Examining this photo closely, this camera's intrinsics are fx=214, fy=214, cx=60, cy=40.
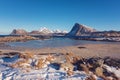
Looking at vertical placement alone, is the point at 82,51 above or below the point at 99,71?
below

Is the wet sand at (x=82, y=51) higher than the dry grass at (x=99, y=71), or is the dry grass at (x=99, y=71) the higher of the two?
the dry grass at (x=99, y=71)

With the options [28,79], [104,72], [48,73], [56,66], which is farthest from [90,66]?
[28,79]

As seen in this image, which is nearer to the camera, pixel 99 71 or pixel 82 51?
pixel 99 71

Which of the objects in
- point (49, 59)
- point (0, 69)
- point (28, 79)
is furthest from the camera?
point (49, 59)

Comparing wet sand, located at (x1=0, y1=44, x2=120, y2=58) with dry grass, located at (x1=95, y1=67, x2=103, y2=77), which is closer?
dry grass, located at (x1=95, y1=67, x2=103, y2=77)

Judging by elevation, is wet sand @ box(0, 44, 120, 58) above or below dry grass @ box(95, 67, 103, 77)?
below

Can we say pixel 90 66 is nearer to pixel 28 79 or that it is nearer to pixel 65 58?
pixel 65 58

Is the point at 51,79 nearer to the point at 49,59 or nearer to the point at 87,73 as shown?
the point at 87,73

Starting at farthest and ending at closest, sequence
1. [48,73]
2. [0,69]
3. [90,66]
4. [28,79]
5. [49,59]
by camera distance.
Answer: [49,59] < [90,66] < [0,69] < [48,73] < [28,79]

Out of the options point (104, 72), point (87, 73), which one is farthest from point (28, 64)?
point (104, 72)

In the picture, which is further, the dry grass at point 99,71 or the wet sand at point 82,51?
the wet sand at point 82,51

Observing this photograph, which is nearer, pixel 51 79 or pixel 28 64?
pixel 51 79
